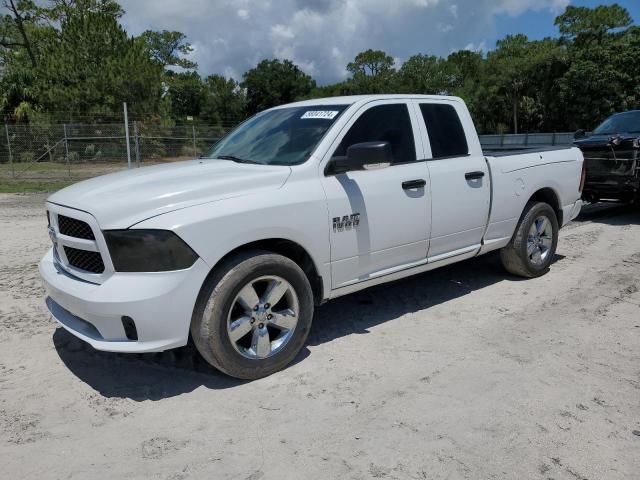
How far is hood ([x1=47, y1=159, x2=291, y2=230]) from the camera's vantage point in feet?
11.1

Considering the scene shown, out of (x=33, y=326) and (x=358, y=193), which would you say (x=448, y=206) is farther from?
(x=33, y=326)

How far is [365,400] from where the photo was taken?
138 inches

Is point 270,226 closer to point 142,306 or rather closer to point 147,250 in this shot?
point 147,250

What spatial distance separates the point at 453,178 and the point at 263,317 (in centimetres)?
224

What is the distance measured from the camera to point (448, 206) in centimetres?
489

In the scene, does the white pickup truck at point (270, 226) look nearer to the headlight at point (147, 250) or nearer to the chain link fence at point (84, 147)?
the headlight at point (147, 250)

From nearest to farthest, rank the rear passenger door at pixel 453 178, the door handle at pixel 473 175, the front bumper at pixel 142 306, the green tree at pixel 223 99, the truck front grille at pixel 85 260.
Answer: the front bumper at pixel 142 306 < the truck front grille at pixel 85 260 < the rear passenger door at pixel 453 178 < the door handle at pixel 473 175 < the green tree at pixel 223 99

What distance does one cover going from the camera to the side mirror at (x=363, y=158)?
157 inches

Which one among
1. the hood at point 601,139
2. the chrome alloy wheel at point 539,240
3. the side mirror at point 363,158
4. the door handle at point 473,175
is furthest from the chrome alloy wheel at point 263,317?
the hood at point 601,139

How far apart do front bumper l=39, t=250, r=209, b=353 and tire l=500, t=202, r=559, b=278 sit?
3.73 meters

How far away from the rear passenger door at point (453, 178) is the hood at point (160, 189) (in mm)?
1550

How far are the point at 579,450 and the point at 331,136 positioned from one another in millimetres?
2642

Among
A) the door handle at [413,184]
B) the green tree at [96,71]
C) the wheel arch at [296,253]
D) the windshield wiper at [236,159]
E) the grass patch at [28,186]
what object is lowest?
the grass patch at [28,186]

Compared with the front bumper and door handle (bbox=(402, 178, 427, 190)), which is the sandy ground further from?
door handle (bbox=(402, 178, 427, 190))
